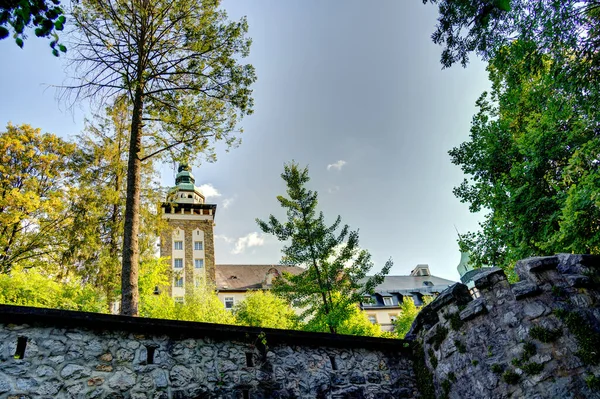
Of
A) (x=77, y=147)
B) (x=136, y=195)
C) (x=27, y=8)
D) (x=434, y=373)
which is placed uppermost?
(x=77, y=147)

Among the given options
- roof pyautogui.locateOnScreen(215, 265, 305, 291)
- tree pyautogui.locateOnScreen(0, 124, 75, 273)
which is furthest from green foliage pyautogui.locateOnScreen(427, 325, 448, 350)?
roof pyautogui.locateOnScreen(215, 265, 305, 291)

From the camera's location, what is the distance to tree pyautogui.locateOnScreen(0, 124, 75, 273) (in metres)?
12.6

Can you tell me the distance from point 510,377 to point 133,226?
720cm

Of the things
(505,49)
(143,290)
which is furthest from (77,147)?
(505,49)

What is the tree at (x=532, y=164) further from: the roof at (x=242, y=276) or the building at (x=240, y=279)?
the roof at (x=242, y=276)

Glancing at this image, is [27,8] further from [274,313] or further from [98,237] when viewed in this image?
[274,313]

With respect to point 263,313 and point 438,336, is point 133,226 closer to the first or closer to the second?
point 438,336

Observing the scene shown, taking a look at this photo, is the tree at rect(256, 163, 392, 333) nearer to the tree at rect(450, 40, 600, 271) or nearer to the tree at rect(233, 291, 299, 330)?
the tree at rect(450, 40, 600, 271)

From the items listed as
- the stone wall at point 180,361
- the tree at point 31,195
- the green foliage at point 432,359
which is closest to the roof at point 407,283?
the tree at point 31,195

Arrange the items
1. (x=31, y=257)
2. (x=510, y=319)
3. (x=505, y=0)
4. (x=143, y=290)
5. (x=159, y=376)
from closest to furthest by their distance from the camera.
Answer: (x=505, y=0) → (x=159, y=376) → (x=510, y=319) → (x=31, y=257) → (x=143, y=290)

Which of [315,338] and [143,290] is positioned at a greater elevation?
[143,290]

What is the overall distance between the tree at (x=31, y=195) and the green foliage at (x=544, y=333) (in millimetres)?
13811

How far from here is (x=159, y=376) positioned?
4.31 metres

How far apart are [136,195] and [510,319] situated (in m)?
7.52
